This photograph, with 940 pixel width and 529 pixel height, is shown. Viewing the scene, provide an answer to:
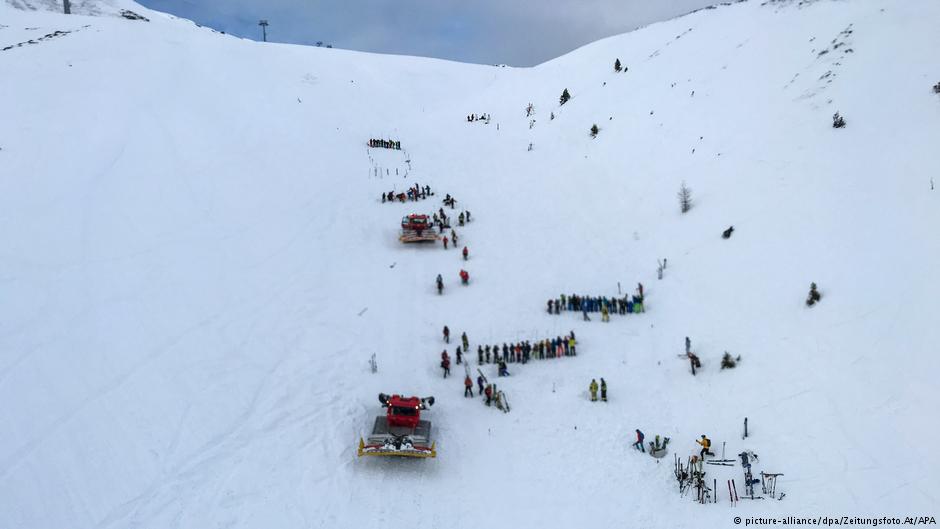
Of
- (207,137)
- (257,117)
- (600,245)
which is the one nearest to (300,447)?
(600,245)

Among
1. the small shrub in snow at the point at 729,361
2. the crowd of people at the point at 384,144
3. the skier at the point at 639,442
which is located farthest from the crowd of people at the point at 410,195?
the skier at the point at 639,442

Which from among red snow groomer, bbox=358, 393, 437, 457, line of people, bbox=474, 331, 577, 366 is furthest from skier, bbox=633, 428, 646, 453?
red snow groomer, bbox=358, 393, 437, 457

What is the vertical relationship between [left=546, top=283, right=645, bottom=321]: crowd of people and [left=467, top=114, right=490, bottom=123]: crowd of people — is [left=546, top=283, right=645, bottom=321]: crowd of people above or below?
below

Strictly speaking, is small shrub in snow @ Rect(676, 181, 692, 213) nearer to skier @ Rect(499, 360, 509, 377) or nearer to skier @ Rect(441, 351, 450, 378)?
skier @ Rect(499, 360, 509, 377)

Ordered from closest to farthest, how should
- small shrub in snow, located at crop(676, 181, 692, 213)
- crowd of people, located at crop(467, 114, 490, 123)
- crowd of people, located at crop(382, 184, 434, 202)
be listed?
small shrub in snow, located at crop(676, 181, 692, 213) < crowd of people, located at crop(382, 184, 434, 202) < crowd of people, located at crop(467, 114, 490, 123)

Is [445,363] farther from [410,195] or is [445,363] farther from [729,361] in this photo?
[410,195]

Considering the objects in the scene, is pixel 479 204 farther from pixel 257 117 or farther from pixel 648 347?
pixel 257 117

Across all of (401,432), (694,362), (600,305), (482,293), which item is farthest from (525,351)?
(401,432)
